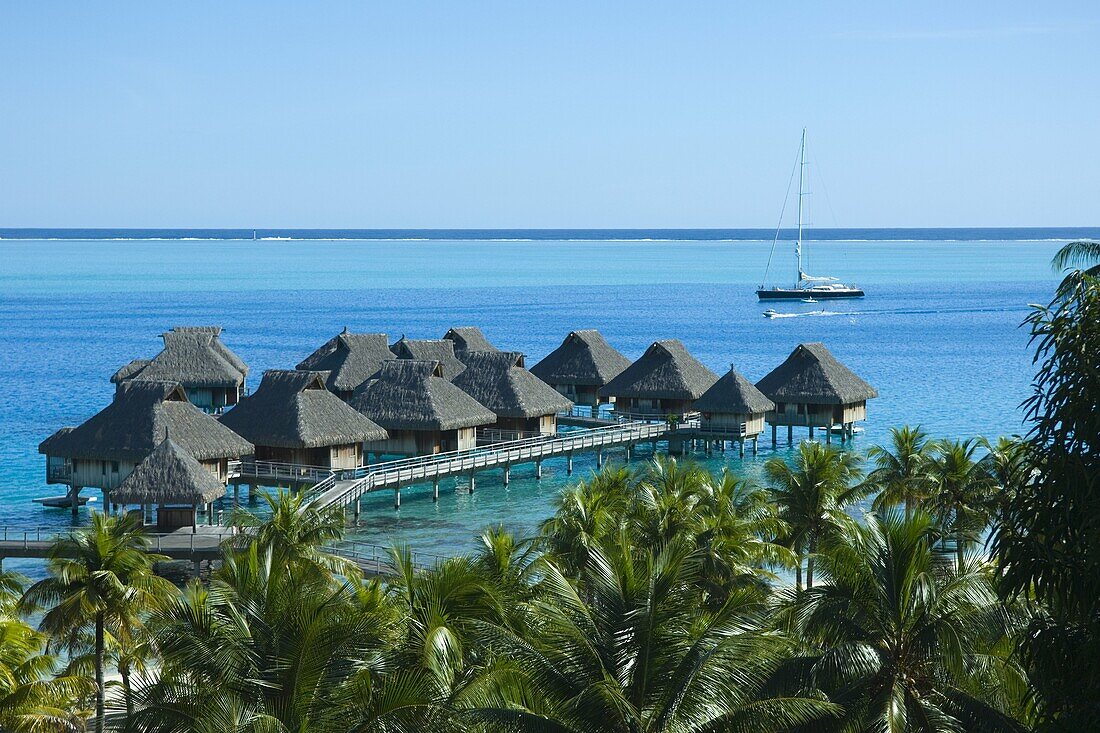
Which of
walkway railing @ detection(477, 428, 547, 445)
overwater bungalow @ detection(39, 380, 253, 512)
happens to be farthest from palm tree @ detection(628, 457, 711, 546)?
walkway railing @ detection(477, 428, 547, 445)

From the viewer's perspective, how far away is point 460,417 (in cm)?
5469

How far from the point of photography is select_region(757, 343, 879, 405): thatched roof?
6278cm

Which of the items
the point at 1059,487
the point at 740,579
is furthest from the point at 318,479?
the point at 1059,487

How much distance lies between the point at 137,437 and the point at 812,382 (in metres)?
31.7

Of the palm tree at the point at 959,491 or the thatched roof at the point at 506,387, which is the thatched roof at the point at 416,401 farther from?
the palm tree at the point at 959,491

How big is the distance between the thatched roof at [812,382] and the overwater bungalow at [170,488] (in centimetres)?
3030

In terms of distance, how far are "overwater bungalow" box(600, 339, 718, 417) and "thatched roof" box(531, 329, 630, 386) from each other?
6.50 ft

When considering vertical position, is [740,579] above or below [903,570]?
below

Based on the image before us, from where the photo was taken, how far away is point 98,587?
21906mm

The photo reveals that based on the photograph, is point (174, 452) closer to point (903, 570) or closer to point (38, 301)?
point (903, 570)

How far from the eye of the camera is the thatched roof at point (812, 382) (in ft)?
206

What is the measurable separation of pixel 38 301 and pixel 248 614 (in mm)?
170267

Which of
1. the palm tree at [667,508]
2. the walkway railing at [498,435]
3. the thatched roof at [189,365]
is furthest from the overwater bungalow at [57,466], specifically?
the palm tree at [667,508]

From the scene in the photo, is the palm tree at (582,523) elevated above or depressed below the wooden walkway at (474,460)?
above
